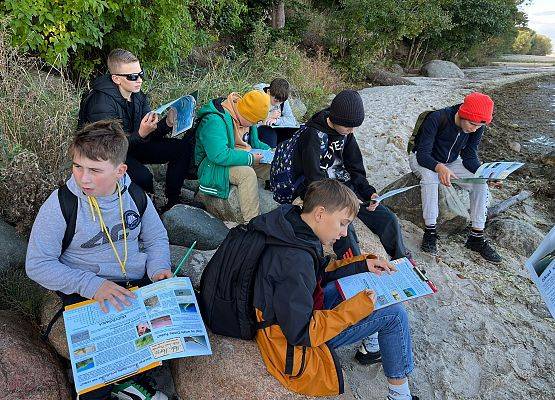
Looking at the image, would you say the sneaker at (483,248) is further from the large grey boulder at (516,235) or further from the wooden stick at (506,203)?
the wooden stick at (506,203)

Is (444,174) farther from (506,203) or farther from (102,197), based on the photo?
(102,197)

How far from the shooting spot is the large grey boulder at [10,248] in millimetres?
3141

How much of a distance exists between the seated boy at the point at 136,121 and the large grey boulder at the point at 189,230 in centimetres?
48

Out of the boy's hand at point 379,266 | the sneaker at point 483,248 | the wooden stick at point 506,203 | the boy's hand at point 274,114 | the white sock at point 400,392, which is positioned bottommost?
the wooden stick at point 506,203

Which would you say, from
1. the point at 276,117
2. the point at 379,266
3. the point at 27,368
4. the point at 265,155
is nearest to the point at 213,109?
the point at 265,155

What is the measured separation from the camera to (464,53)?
22250 millimetres

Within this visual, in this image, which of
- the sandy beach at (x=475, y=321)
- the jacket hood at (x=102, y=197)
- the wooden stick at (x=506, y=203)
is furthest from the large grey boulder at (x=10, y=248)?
the wooden stick at (x=506, y=203)

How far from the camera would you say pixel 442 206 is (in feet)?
16.5

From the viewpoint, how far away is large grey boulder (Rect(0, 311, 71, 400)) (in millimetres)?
2293

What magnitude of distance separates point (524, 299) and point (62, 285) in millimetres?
3871

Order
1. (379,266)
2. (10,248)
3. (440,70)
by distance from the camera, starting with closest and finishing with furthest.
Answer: (379,266), (10,248), (440,70)

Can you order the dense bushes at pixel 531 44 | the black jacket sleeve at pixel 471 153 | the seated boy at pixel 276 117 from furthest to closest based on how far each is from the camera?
the dense bushes at pixel 531 44 < the seated boy at pixel 276 117 < the black jacket sleeve at pixel 471 153

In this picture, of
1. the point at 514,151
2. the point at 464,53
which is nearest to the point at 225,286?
the point at 514,151

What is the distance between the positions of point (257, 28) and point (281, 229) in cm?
1068
